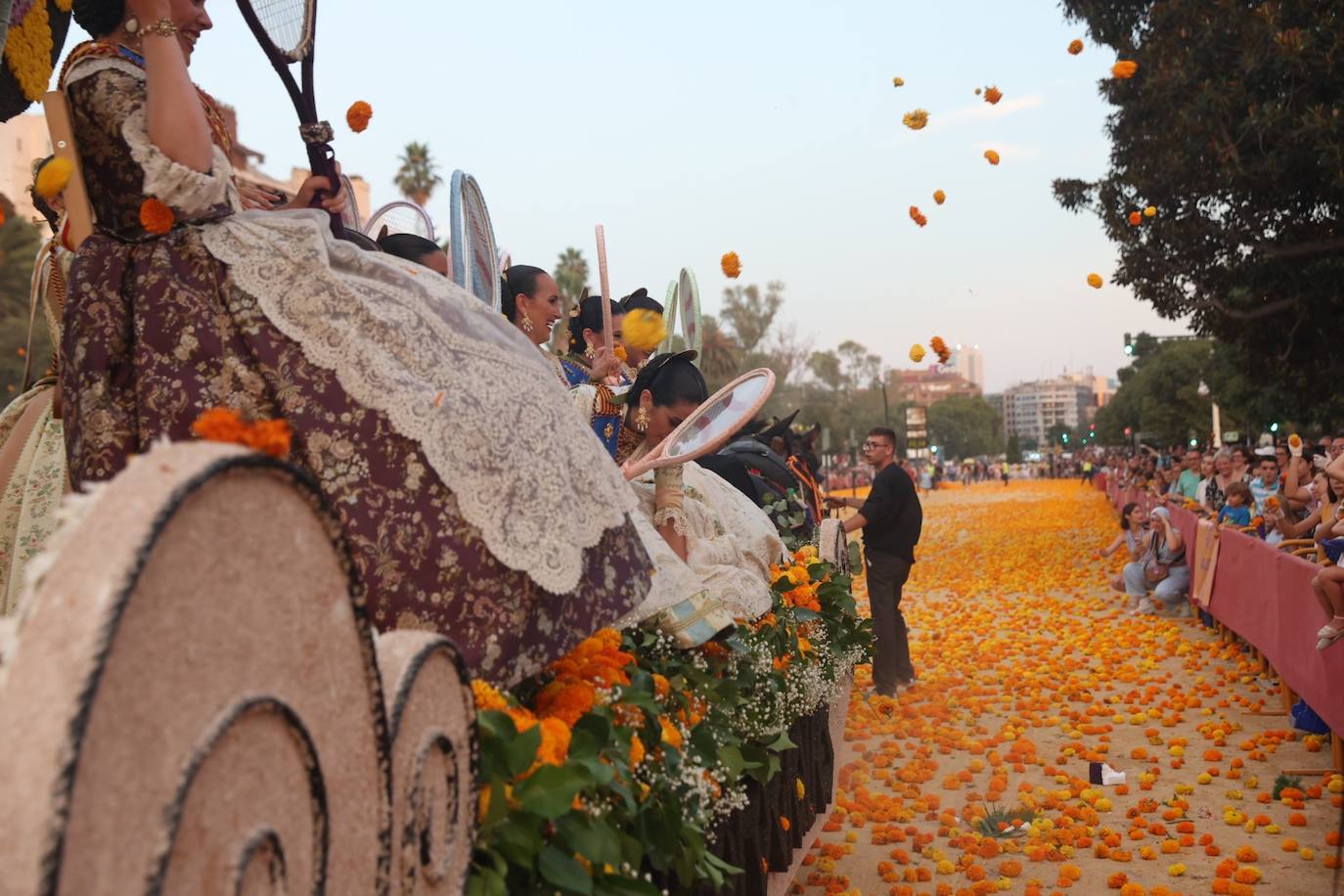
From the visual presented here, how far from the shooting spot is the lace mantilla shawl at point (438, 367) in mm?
2477

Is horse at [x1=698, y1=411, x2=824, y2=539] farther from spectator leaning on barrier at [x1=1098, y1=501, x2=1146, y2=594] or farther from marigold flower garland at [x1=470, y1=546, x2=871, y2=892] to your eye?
spectator leaning on barrier at [x1=1098, y1=501, x2=1146, y2=594]

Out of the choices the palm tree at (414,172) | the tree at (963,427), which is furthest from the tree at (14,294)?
the tree at (963,427)

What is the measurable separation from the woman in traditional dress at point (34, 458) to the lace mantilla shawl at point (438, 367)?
469 millimetres

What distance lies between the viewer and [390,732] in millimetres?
1440

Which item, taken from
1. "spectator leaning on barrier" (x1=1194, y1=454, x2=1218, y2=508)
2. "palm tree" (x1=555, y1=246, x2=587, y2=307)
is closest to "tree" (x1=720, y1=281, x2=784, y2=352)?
"palm tree" (x1=555, y1=246, x2=587, y2=307)

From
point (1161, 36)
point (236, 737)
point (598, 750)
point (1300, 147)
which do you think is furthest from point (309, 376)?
point (1161, 36)

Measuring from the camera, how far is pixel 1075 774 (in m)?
8.06

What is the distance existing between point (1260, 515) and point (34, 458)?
13.4 meters

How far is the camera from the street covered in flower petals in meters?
6.06

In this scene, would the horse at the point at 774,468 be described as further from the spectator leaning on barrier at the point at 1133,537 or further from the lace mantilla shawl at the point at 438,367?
the spectator leaning on barrier at the point at 1133,537

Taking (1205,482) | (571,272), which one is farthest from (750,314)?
(1205,482)

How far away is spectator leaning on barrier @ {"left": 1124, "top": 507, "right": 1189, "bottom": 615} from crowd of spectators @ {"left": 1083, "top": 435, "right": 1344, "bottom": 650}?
12mm

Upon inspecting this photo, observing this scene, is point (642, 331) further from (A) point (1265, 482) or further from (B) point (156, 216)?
(A) point (1265, 482)

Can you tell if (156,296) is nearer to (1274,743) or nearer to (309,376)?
(309,376)
